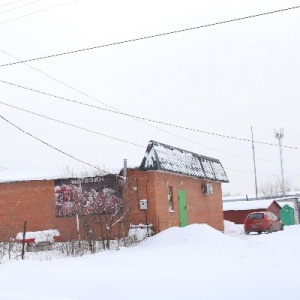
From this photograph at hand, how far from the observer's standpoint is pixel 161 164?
2252 cm

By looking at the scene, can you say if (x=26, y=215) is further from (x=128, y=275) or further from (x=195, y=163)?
(x=128, y=275)

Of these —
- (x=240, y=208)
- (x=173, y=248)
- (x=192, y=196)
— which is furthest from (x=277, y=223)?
(x=173, y=248)

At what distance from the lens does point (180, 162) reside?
25281mm

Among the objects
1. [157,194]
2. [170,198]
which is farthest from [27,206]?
[170,198]

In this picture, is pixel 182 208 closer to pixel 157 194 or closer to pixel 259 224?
pixel 157 194

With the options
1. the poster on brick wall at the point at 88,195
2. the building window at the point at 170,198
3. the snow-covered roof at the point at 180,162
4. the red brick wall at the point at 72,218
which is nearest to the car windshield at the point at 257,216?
the snow-covered roof at the point at 180,162

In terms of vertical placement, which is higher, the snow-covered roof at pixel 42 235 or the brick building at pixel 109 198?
the brick building at pixel 109 198

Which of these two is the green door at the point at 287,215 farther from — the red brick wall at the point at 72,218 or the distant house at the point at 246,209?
the red brick wall at the point at 72,218

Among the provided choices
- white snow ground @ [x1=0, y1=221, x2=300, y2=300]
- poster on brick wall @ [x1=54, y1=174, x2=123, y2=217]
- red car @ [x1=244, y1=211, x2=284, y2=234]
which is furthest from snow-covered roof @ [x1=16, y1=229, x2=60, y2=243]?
red car @ [x1=244, y1=211, x2=284, y2=234]

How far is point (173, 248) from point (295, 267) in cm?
725

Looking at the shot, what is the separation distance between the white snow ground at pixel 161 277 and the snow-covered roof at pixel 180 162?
617 cm

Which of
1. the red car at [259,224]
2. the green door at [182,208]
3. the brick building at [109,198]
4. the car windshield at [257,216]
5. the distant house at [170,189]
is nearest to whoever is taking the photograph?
the distant house at [170,189]

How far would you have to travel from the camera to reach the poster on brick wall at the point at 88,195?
22844 mm

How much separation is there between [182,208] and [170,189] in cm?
159
